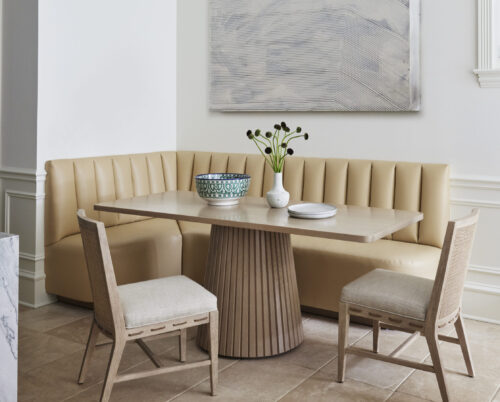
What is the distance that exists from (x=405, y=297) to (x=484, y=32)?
185 cm

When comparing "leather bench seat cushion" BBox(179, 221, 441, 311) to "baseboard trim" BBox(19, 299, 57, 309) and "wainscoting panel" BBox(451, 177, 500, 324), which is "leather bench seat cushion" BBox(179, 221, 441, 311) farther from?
"baseboard trim" BBox(19, 299, 57, 309)

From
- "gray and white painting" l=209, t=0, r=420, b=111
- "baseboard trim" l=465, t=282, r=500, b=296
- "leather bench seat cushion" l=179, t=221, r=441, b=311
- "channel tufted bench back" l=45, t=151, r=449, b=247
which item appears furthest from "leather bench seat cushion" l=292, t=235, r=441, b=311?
"gray and white painting" l=209, t=0, r=420, b=111

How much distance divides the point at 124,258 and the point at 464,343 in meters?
2.08

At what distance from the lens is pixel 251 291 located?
2910 mm

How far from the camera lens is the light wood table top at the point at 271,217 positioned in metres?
2.43

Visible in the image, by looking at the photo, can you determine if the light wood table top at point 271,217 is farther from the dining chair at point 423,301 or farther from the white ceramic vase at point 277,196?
the dining chair at point 423,301

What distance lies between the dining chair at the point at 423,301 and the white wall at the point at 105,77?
7.52 ft

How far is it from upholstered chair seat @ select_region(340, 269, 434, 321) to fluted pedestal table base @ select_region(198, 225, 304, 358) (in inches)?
17.0

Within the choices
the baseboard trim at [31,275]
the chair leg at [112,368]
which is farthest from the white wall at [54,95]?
the chair leg at [112,368]

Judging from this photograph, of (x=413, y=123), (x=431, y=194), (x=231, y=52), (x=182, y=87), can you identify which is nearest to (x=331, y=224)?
(x=431, y=194)

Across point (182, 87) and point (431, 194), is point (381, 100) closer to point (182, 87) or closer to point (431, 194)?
point (431, 194)

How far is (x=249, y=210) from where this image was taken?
2.94 metres

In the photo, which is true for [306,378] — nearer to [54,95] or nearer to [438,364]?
[438,364]

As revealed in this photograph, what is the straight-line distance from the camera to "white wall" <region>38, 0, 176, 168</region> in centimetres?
378
